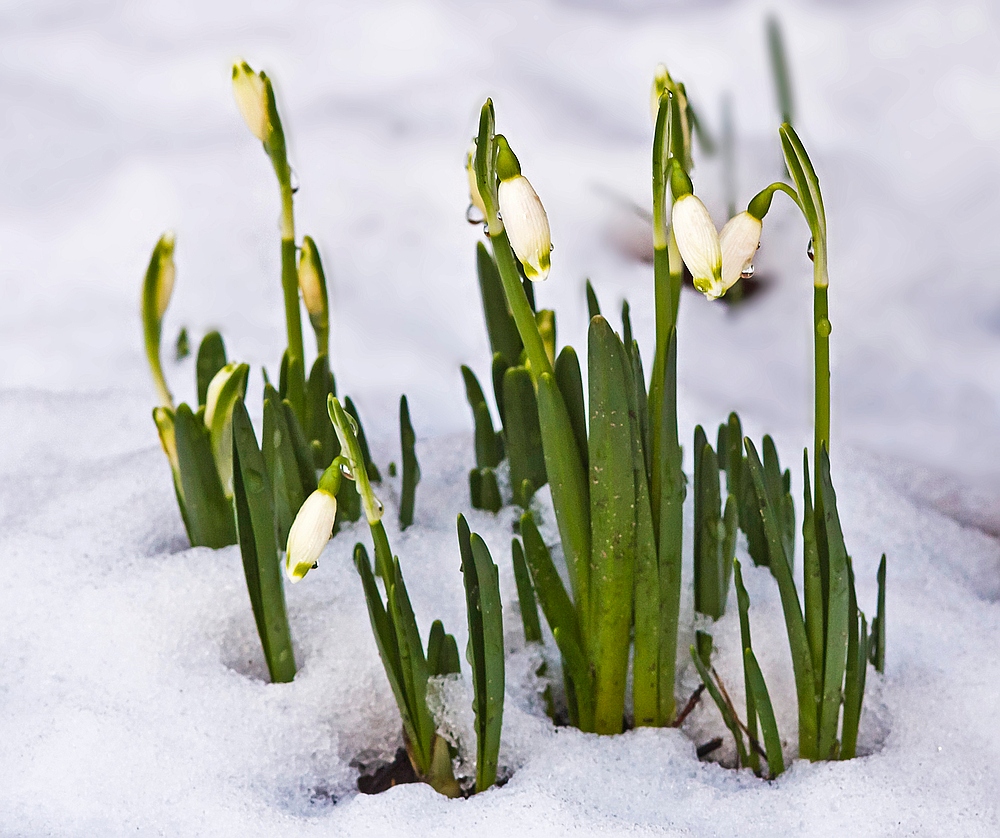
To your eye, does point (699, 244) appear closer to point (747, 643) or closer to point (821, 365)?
point (821, 365)

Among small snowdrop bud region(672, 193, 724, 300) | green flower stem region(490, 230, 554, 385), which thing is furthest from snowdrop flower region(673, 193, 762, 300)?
green flower stem region(490, 230, 554, 385)

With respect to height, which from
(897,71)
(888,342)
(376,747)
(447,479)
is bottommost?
(376,747)

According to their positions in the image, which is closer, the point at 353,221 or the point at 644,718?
the point at 644,718

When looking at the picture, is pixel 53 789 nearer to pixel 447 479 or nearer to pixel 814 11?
pixel 447 479

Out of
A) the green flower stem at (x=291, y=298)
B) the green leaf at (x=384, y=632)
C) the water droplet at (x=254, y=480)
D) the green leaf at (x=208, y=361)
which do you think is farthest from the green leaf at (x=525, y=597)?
the green leaf at (x=208, y=361)

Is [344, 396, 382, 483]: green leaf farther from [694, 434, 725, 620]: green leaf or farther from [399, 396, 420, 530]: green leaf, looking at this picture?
[694, 434, 725, 620]: green leaf

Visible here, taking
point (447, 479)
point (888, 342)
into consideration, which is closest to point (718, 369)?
point (888, 342)
